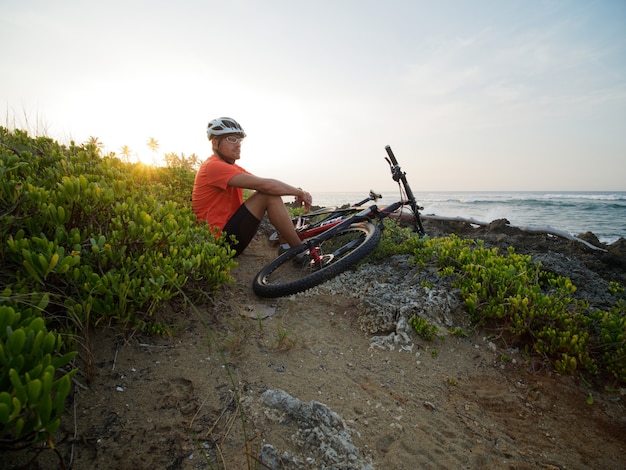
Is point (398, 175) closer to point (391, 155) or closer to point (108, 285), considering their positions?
point (391, 155)

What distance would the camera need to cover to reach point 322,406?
81.4 inches

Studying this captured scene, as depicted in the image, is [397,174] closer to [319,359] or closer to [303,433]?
[319,359]

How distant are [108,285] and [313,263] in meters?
2.91

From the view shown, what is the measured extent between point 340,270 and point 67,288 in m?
2.85

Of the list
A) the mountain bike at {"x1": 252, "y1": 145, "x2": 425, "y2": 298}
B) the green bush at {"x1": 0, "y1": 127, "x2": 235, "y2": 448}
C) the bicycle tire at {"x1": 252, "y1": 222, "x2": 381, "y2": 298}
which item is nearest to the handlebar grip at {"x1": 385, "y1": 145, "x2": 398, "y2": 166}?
the mountain bike at {"x1": 252, "y1": 145, "x2": 425, "y2": 298}

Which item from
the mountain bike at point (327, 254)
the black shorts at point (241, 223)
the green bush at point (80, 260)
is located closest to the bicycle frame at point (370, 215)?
the mountain bike at point (327, 254)

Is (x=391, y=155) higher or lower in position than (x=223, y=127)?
lower

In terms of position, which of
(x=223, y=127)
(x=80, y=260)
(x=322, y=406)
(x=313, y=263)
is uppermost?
(x=223, y=127)

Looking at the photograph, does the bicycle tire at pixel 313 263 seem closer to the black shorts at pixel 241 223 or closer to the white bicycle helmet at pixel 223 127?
the black shorts at pixel 241 223

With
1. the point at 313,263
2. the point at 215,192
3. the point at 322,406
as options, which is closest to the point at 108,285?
the point at 322,406

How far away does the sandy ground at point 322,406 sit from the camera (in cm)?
175

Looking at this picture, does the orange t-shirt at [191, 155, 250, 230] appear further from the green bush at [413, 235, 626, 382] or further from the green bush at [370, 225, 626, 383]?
the green bush at [413, 235, 626, 382]

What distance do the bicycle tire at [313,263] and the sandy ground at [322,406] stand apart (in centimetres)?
70

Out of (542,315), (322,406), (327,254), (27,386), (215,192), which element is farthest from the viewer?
(327,254)
